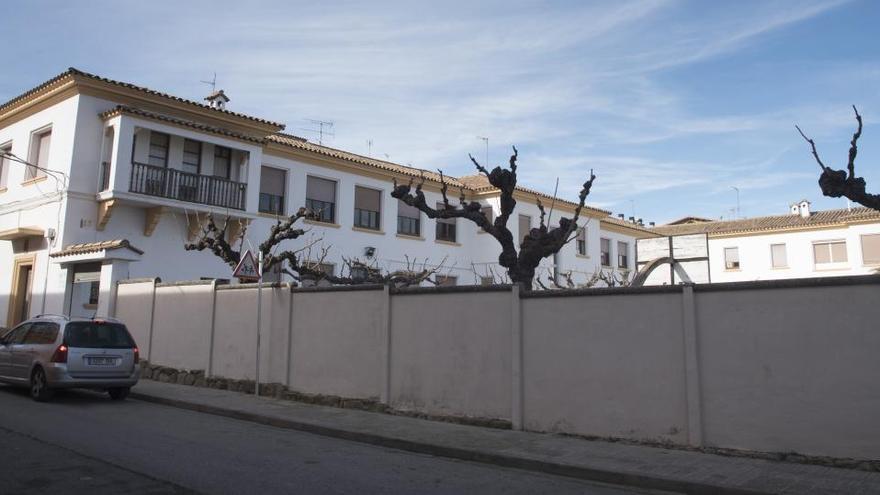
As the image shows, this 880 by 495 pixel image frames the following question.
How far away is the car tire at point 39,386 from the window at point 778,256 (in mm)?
43051

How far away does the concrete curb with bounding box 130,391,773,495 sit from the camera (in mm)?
6605

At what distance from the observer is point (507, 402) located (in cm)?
1000

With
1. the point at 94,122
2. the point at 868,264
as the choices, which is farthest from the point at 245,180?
the point at 868,264

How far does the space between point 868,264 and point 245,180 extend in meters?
36.3

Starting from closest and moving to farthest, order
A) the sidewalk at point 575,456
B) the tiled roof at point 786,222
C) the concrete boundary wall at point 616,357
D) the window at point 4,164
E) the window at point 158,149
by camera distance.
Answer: the sidewalk at point 575,456 < the concrete boundary wall at point 616,357 < the window at point 158,149 < the window at point 4,164 < the tiled roof at point 786,222

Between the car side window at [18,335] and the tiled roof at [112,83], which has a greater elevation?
the tiled roof at [112,83]

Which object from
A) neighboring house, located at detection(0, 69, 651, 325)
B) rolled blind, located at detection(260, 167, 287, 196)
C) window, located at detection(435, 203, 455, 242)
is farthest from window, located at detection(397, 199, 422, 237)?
rolled blind, located at detection(260, 167, 287, 196)

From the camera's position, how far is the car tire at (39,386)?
12.2 meters

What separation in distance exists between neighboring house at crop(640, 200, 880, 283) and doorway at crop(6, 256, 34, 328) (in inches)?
1318

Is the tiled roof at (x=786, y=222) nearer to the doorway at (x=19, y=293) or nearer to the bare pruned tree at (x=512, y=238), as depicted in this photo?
the bare pruned tree at (x=512, y=238)

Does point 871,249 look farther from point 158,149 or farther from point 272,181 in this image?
point 158,149

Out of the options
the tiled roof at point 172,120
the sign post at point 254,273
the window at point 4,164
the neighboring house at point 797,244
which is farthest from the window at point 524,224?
the window at point 4,164

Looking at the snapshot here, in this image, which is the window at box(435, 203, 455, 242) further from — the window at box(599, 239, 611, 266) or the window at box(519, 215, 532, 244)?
the window at box(599, 239, 611, 266)

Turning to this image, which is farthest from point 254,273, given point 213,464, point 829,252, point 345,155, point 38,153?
point 829,252
